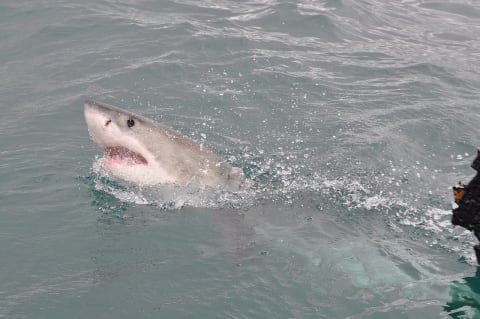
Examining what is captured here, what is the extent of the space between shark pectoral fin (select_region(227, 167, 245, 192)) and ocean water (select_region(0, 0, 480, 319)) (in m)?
0.14

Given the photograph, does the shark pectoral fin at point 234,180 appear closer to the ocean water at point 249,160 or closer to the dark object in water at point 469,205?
the ocean water at point 249,160

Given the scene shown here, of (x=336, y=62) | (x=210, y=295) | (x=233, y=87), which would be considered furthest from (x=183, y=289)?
(x=336, y=62)

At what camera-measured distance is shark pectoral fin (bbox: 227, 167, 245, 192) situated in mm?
7090

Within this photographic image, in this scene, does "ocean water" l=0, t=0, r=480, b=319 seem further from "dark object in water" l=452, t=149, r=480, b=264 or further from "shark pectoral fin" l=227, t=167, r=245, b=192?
"dark object in water" l=452, t=149, r=480, b=264

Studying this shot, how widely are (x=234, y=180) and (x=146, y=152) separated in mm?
1123

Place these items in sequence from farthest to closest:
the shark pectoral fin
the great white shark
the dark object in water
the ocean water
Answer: the shark pectoral fin → the great white shark → the ocean water → the dark object in water

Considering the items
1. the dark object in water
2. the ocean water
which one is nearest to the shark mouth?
the ocean water

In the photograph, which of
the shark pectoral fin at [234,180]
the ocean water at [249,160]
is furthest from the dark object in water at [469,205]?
the shark pectoral fin at [234,180]

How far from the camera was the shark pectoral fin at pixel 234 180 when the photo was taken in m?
7.09

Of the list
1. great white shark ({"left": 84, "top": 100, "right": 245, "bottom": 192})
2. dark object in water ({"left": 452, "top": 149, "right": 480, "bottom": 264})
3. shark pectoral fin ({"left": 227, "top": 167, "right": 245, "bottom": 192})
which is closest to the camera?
dark object in water ({"left": 452, "top": 149, "right": 480, "bottom": 264})

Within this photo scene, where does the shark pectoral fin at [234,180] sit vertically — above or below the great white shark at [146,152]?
below

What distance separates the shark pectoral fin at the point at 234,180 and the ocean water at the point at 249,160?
0.46 feet

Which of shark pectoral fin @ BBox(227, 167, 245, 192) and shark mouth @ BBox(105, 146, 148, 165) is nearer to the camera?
shark mouth @ BBox(105, 146, 148, 165)

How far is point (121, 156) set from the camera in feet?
20.7
